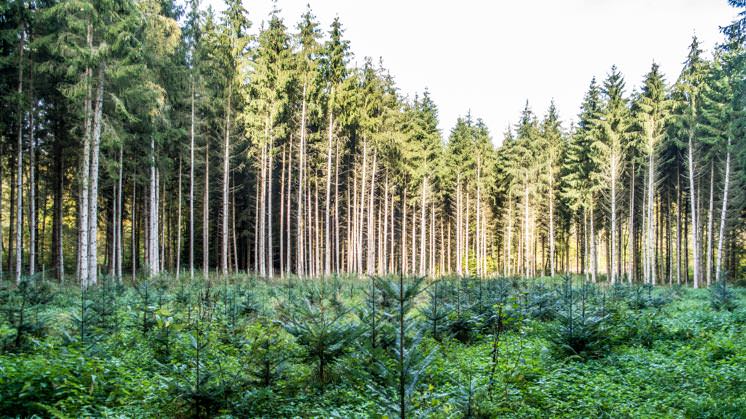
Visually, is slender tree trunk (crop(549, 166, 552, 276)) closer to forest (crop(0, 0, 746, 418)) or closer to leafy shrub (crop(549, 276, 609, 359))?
forest (crop(0, 0, 746, 418))

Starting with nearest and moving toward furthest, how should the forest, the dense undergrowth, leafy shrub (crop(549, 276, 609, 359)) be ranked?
the dense undergrowth < the forest < leafy shrub (crop(549, 276, 609, 359))

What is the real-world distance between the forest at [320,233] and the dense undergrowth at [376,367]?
5 cm

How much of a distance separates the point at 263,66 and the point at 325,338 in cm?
2209

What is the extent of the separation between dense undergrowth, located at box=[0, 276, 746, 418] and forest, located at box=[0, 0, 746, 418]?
0.05m

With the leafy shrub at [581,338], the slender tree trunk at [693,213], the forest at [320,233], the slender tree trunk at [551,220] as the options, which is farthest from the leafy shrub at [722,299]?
the slender tree trunk at [551,220]

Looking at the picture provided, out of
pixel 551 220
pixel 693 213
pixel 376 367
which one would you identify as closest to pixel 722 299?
pixel 376 367

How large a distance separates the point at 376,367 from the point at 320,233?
117ft

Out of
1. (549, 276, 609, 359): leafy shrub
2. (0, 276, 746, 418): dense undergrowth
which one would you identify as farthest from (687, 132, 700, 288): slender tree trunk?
(549, 276, 609, 359): leafy shrub

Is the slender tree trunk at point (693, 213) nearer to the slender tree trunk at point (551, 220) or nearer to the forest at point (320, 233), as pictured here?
the forest at point (320, 233)

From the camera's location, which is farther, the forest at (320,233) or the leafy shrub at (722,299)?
the leafy shrub at (722,299)

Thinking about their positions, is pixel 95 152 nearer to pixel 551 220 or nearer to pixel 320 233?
pixel 320 233

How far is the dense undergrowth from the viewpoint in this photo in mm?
4617

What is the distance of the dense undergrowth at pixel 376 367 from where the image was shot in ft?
15.1

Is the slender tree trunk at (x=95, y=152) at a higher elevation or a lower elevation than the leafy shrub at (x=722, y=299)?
higher
